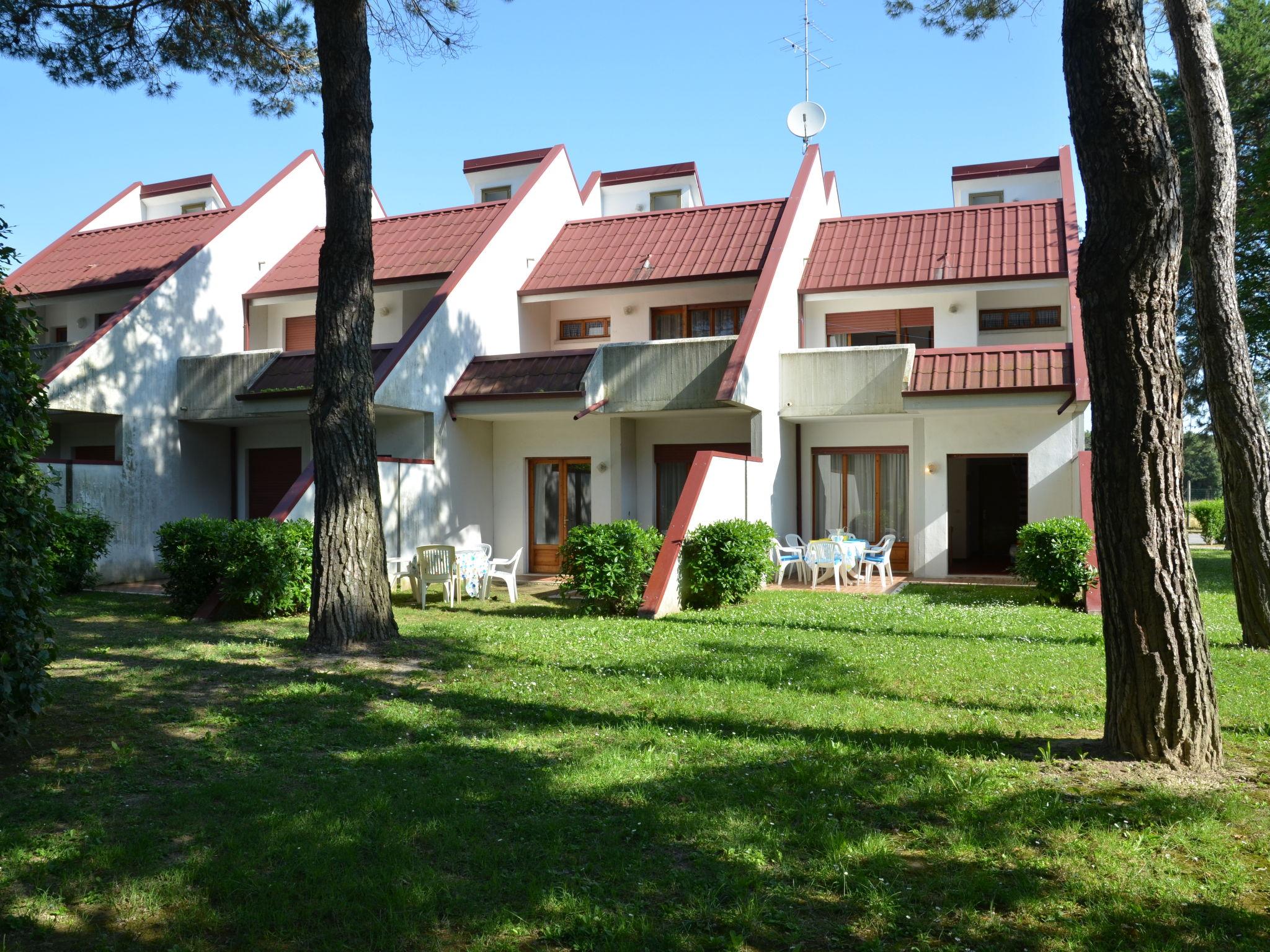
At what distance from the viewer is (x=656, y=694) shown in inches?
313

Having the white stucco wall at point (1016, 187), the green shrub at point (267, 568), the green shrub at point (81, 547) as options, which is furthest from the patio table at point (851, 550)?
the white stucco wall at point (1016, 187)

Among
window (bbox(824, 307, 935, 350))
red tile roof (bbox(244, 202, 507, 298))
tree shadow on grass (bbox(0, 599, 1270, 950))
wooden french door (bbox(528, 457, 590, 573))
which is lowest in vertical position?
tree shadow on grass (bbox(0, 599, 1270, 950))

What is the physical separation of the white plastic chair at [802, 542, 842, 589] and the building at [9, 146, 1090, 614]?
1219 millimetres

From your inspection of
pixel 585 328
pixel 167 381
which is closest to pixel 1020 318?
pixel 585 328

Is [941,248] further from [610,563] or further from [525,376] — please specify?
[610,563]

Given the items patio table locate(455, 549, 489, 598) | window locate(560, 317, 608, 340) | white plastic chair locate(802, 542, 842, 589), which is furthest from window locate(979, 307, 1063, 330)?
patio table locate(455, 549, 489, 598)

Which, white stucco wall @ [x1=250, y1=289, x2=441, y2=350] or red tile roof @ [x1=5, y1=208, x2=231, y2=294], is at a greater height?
red tile roof @ [x1=5, y1=208, x2=231, y2=294]

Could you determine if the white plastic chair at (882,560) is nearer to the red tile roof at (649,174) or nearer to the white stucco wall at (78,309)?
the red tile roof at (649,174)

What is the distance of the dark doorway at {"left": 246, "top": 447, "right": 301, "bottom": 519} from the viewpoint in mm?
21500

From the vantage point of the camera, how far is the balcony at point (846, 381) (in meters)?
18.1

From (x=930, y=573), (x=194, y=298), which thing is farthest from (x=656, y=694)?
(x=194, y=298)

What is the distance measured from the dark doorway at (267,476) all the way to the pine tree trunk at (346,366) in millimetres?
11717

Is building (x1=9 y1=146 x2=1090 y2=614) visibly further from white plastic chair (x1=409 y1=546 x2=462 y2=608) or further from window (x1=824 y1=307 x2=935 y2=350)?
white plastic chair (x1=409 y1=546 x2=462 y2=608)

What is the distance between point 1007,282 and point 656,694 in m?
14.4
